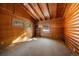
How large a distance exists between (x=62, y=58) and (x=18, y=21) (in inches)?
73.1

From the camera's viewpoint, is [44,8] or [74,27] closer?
[74,27]

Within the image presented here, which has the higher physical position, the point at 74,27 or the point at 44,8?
the point at 44,8

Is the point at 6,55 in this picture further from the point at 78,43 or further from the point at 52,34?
the point at 52,34

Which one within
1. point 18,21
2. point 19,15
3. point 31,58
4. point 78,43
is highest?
point 19,15

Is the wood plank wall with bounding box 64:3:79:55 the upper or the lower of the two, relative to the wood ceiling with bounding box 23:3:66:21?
lower

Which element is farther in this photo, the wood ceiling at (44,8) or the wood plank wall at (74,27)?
the wood ceiling at (44,8)

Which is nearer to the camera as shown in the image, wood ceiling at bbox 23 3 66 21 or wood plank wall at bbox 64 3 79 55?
wood plank wall at bbox 64 3 79 55

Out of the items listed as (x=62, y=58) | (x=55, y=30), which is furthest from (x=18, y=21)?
(x=55, y=30)

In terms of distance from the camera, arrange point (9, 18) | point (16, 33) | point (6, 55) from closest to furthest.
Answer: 1. point (6, 55)
2. point (9, 18)
3. point (16, 33)

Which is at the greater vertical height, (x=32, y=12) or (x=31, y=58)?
(x=32, y=12)

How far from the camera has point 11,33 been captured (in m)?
2.90

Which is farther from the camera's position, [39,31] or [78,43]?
[39,31]

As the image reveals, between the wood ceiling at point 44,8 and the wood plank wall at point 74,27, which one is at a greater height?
the wood ceiling at point 44,8

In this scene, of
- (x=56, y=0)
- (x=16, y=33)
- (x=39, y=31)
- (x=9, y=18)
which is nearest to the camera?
(x=56, y=0)
